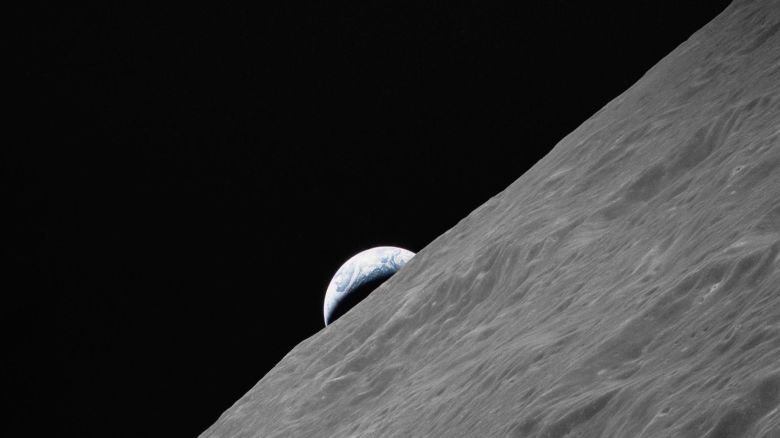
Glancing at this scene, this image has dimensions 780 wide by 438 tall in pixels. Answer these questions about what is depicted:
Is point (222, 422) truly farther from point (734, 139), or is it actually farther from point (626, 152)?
point (734, 139)

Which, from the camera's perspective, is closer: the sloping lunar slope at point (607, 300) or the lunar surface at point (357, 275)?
the sloping lunar slope at point (607, 300)

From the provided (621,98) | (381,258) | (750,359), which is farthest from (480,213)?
(381,258)

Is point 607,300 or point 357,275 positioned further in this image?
point 357,275

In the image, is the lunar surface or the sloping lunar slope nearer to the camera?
the sloping lunar slope
